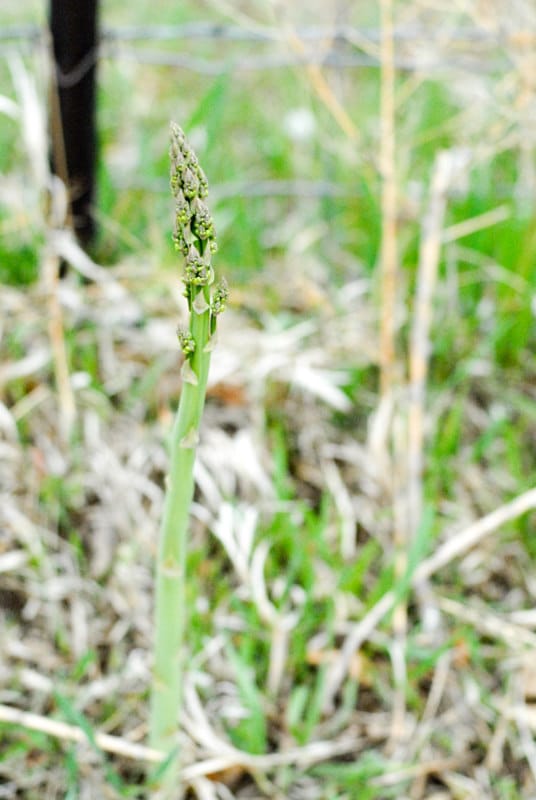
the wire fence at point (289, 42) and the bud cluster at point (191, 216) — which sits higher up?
the wire fence at point (289, 42)

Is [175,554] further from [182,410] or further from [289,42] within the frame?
[289,42]

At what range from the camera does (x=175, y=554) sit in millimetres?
1164

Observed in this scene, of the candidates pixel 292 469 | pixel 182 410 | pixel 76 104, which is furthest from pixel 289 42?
pixel 182 410

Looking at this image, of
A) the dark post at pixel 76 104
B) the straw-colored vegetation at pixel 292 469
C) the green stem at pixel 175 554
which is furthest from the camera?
the dark post at pixel 76 104

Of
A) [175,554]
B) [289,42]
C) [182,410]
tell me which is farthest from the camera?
[289,42]

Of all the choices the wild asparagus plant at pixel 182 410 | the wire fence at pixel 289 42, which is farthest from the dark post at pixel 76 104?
the wild asparagus plant at pixel 182 410

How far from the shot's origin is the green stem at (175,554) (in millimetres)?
987

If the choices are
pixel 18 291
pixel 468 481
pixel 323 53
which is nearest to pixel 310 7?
pixel 323 53

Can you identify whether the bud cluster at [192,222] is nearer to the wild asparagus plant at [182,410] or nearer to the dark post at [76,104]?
the wild asparagus plant at [182,410]

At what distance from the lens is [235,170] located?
2.66 m

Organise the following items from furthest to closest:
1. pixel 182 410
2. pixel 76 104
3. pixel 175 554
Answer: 1. pixel 76 104
2. pixel 175 554
3. pixel 182 410

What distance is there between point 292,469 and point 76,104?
970 millimetres

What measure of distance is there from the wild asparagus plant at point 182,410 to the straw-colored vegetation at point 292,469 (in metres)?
0.15

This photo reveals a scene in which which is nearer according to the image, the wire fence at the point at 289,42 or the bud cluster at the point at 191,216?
the bud cluster at the point at 191,216
